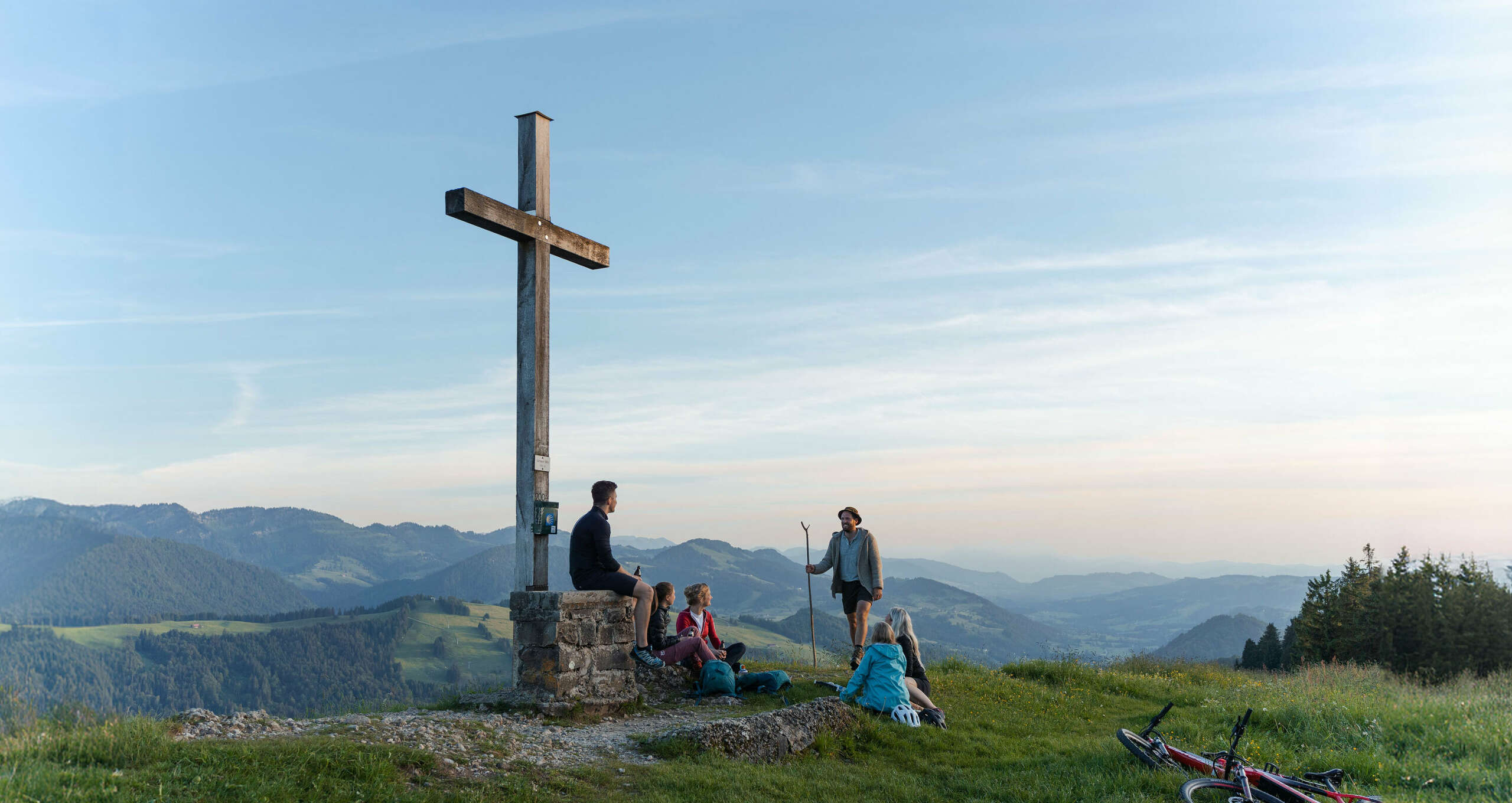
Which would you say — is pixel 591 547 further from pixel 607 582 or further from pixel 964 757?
pixel 964 757

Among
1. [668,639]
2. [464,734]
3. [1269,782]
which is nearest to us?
[1269,782]

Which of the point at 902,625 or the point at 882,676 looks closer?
the point at 882,676

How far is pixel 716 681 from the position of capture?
436 inches

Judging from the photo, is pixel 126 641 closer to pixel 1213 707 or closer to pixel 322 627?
pixel 322 627

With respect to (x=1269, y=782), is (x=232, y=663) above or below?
below

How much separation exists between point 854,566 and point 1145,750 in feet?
16.8

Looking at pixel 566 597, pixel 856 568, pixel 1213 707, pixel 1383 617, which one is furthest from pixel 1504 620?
pixel 566 597

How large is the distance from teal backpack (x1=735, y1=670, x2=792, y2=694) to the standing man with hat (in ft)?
5.36

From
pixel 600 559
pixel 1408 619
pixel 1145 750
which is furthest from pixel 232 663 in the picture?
pixel 1145 750

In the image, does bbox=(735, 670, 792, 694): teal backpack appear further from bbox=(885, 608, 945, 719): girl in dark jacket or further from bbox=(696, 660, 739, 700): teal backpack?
bbox=(885, 608, 945, 719): girl in dark jacket

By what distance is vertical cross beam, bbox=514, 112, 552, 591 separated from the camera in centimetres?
991

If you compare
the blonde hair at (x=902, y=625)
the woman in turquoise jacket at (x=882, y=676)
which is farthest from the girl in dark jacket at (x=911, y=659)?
the woman in turquoise jacket at (x=882, y=676)

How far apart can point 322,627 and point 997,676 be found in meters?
168

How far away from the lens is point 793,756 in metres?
8.34
